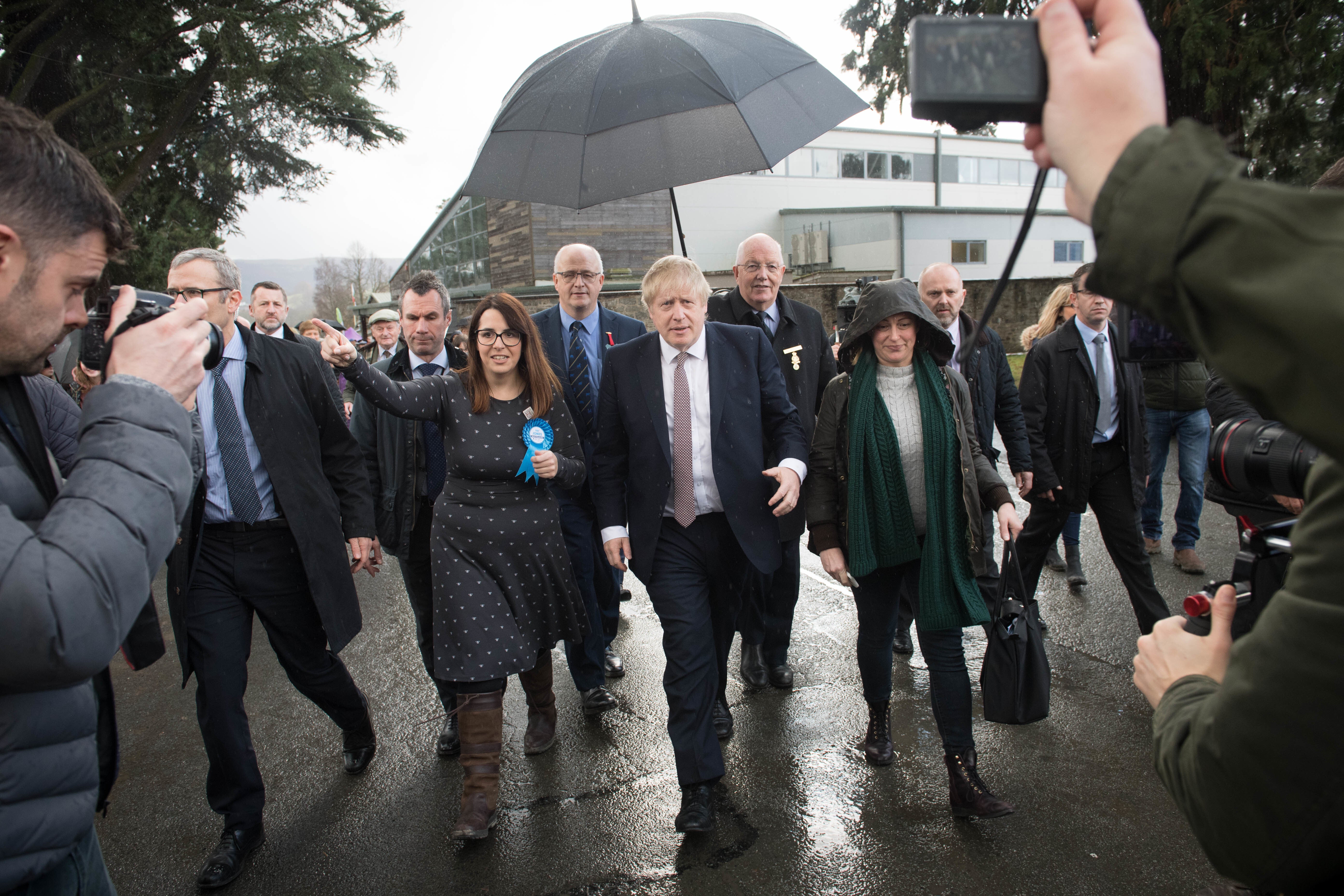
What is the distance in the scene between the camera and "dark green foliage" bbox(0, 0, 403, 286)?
1097 centimetres

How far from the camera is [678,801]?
3.37 metres

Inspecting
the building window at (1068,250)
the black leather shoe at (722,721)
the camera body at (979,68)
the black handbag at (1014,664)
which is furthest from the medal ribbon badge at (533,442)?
the building window at (1068,250)

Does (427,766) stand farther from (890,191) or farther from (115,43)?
(890,191)

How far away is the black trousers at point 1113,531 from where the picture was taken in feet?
13.8

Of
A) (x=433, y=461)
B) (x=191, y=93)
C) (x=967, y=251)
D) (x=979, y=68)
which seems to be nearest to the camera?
(x=979, y=68)

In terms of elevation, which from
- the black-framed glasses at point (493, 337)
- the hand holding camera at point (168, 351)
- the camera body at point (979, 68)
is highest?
the camera body at point (979, 68)

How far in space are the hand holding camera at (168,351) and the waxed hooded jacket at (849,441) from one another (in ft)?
8.40

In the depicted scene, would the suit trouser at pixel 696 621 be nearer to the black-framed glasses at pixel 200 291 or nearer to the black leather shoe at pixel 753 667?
the black leather shoe at pixel 753 667

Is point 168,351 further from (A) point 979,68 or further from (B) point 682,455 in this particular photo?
(B) point 682,455

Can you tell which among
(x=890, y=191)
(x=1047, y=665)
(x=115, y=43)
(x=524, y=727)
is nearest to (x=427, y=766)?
(x=524, y=727)

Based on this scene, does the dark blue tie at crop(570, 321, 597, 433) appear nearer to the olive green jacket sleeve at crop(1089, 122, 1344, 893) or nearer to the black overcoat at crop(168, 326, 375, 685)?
the black overcoat at crop(168, 326, 375, 685)

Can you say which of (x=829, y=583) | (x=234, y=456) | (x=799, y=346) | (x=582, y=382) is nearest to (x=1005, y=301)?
(x=829, y=583)

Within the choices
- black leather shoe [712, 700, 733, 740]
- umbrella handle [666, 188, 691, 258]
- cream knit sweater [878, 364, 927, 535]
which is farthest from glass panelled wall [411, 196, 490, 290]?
cream knit sweater [878, 364, 927, 535]

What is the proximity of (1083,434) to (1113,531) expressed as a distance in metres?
0.58
